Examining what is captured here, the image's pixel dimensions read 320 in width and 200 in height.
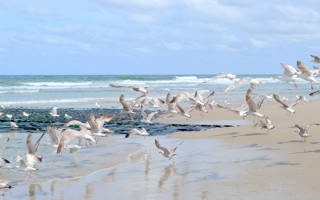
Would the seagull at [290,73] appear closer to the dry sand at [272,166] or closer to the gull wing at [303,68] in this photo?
the gull wing at [303,68]

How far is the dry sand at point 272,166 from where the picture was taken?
6.70 m

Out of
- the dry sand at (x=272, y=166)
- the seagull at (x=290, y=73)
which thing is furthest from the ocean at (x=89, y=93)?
the dry sand at (x=272, y=166)

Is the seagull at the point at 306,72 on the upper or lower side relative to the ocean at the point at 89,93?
upper

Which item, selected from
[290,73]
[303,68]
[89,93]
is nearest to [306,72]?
[303,68]

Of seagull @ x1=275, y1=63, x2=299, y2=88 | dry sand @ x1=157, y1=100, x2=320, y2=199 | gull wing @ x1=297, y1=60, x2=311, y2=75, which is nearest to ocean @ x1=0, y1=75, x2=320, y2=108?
seagull @ x1=275, y1=63, x2=299, y2=88

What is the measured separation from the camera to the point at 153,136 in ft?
46.2

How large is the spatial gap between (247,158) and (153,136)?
17.2 feet

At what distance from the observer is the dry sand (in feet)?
22.0

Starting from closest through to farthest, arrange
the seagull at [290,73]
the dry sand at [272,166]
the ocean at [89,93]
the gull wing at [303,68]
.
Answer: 1. the dry sand at [272,166]
2. the gull wing at [303,68]
3. the seagull at [290,73]
4. the ocean at [89,93]

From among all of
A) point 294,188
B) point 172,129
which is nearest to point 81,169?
point 294,188

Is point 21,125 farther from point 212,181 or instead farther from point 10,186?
point 212,181

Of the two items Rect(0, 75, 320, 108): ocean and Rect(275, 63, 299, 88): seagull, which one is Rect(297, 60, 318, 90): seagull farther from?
Rect(0, 75, 320, 108): ocean

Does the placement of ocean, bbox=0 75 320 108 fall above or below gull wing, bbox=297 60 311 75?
below

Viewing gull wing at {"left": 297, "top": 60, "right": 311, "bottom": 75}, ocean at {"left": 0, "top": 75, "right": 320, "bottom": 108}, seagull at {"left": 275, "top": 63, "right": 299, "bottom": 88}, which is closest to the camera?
gull wing at {"left": 297, "top": 60, "right": 311, "bottom": 75}
